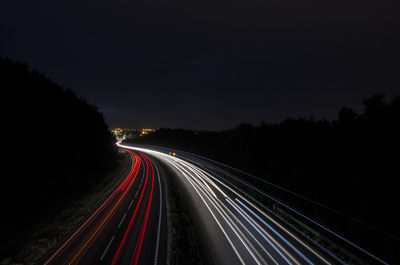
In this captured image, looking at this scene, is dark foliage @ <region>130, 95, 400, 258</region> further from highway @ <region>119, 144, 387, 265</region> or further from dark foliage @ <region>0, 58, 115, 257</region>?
dark foliage @ <region>0, 58, 115, 257</region>

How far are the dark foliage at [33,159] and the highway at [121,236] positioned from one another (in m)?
3.29

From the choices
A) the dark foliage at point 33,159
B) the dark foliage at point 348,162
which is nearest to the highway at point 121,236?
the dark foliage at point 33,159

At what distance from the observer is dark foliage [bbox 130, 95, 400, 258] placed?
9664mm

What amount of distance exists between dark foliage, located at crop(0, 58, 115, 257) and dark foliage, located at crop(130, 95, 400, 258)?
20517 millimetres

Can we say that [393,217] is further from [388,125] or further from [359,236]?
[388,125]

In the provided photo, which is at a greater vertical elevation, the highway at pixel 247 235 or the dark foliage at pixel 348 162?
the dark foliage at pixel 348 162

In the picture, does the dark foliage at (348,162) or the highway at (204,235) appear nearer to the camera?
the highway at (204,235)

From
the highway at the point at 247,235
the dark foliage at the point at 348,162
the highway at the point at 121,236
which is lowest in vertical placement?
the highway at the point at 121,236

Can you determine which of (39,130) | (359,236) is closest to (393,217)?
(359,236)

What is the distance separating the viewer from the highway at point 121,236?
9.02m

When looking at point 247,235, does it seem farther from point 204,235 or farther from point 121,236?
A: point 121,236

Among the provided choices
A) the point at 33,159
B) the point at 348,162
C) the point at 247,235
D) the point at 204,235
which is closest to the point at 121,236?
the point at 204,235

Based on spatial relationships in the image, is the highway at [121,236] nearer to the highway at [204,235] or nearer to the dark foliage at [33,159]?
the highway at [204,235]

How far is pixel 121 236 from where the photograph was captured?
35.8ft
